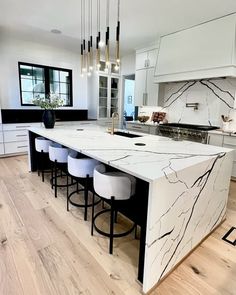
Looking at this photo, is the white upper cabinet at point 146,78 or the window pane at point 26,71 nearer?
the white upper cabinet at point 146,78

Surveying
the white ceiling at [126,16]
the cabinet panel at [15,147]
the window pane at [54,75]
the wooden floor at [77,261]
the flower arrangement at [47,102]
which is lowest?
the wooden floor at [77,261]

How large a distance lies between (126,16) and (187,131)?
233 centimetres

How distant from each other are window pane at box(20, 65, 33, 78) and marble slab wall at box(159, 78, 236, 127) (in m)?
3.35

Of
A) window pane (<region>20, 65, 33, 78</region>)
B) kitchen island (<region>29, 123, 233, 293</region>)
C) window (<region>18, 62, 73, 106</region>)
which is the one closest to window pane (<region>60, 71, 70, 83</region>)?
window (<region>18, 62, 73, 106</region>)

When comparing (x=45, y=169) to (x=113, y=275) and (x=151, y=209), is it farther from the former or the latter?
(x=151, y=209)

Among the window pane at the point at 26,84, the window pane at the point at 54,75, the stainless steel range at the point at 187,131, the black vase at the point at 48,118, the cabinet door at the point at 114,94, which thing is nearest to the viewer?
the black vase at the point at 48,118

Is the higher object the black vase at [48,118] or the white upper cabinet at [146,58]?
the white upper cabinet at [146,58]

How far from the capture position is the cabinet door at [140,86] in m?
5.06

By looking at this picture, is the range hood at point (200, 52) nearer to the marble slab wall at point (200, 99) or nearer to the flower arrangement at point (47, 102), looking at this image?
the marble slab wall at point (200, 99)

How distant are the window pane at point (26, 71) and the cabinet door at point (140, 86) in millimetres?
2710

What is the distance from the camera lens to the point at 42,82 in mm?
5348

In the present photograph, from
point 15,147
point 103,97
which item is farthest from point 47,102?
point 103,97

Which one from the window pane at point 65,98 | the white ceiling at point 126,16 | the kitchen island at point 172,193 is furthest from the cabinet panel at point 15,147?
the kitchen island at point 172,193

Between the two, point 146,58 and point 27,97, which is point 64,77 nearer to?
point 27,97
